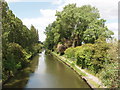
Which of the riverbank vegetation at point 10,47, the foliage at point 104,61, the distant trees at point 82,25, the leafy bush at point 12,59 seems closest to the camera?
the foliage at point 104,61

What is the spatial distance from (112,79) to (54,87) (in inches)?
245

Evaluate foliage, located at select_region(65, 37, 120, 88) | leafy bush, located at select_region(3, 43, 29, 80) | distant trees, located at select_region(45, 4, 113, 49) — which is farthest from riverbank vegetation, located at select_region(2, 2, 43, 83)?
distant trees, located at select_region(45, 4, 113, 49)

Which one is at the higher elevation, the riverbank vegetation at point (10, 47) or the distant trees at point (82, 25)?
the distant trees at point (82, 25)

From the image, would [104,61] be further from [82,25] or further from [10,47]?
[82,25]

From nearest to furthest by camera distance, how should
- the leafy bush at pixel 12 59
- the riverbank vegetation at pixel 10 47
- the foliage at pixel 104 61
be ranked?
the foliage at pixel 104 61 < the riverbank vegetation at pixel 10 47 < the leafy bush at pixel 12 59

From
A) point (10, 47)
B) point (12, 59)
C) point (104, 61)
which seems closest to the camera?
point (12, 59)

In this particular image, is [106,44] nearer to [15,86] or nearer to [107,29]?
[15,86]

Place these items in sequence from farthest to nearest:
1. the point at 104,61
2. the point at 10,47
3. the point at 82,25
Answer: the point at 82,25, the point at 10,47, the point at 104,61

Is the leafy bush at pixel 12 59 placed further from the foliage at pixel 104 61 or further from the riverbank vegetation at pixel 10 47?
the foliage at pixel 104 61

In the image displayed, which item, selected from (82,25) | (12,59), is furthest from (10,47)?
(82,25)

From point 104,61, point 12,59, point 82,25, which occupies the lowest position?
point 104,61

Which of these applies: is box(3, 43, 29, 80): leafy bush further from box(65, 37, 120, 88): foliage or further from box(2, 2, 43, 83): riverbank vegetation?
box(65, 37, 120, 88): foliage

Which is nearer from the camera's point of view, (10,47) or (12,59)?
(12,59)

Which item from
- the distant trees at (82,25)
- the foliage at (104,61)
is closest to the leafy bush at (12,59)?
the foliage at (104,61)
